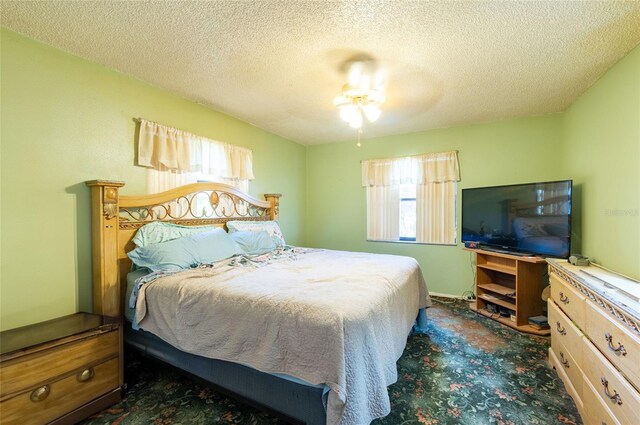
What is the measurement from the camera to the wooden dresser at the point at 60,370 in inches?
54.2

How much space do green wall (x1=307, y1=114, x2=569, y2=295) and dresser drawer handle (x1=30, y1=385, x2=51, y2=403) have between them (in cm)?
368

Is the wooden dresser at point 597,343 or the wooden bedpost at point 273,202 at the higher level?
the wooden bedpost at point 273,202

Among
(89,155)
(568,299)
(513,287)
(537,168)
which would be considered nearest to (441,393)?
(568,299)

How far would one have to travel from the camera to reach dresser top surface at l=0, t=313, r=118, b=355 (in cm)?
150

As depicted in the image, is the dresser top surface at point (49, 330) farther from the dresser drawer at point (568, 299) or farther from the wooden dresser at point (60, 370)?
the dresser drawer at point (568, 299)

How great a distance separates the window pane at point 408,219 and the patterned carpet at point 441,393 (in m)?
1.80

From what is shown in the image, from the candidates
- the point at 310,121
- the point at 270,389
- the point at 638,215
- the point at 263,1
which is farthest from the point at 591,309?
the point at 310,121

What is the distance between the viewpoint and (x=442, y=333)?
2771 mm

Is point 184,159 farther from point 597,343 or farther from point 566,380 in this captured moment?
point 566,380

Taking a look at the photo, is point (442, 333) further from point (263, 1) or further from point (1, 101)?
point (1, 101)

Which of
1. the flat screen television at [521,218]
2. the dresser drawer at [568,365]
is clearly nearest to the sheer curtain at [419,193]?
the flat screen television at [521,218]

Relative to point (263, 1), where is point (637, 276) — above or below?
below

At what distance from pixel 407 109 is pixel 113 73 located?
2900 mm

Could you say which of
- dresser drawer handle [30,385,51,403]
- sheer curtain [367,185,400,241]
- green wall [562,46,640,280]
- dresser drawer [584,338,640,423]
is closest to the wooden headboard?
dresser drawer handle [30,385,51,403]
